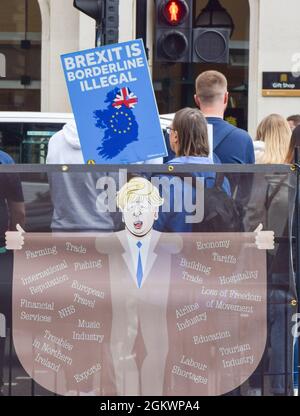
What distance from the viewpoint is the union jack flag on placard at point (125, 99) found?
573 cm

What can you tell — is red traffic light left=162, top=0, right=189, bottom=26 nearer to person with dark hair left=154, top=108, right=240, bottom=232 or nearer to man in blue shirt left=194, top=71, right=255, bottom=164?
man in blue shirt left=194, top=71, right=255, bottom=164

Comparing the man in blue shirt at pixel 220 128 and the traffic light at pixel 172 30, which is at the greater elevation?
the traffic light at pixel 172 30

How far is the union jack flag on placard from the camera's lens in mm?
5730

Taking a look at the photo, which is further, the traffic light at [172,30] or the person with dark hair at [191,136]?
the traffic light at [172,30]

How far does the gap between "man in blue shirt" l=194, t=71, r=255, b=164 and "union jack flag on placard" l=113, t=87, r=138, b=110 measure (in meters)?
1.15

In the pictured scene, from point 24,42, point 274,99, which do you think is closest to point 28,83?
point 24,42

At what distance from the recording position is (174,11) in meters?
9.34

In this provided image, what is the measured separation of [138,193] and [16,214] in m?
0.60

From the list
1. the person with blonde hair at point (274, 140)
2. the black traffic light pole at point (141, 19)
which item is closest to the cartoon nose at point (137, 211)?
the person with blonde hair at point (274, 140)

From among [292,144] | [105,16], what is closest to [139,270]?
[292,144]

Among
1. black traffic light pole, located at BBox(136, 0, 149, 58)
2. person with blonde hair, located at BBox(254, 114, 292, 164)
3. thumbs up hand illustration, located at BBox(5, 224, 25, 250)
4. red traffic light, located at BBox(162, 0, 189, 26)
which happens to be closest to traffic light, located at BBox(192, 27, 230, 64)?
red traffic light, located at BBox(162, 0, 189, 26)

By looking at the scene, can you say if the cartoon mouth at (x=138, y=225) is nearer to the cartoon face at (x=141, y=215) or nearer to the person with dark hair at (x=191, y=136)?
the cartoon face at (x=141, y=215)

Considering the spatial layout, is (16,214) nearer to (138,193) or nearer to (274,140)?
(138,193)

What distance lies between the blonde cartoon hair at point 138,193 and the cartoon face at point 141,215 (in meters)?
0.01
